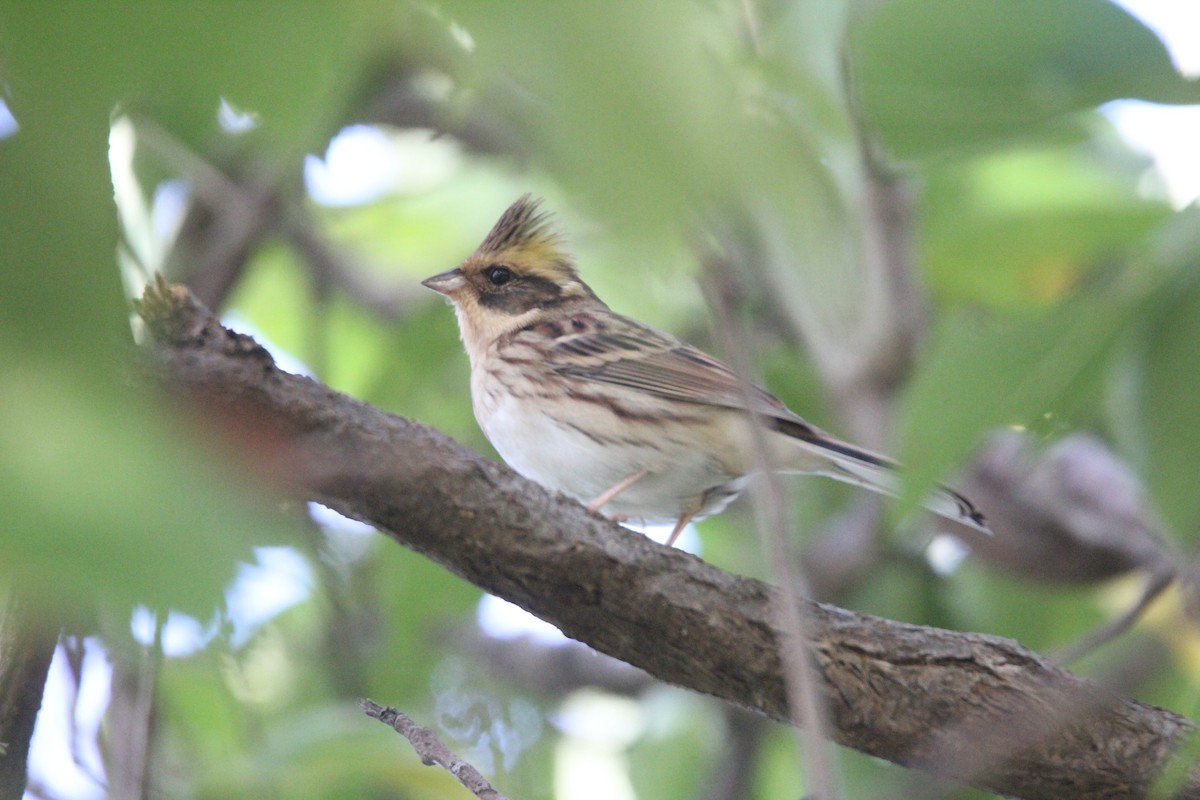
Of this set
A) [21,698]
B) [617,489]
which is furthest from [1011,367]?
[617,489]

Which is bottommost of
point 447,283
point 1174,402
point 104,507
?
point 104,507

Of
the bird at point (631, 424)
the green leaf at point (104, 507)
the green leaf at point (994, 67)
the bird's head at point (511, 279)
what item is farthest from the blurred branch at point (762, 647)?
the bird's head at point (511, 279)

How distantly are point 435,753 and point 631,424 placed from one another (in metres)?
2.60

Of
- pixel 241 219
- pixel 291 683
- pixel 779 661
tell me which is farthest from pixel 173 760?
pixel 779 661

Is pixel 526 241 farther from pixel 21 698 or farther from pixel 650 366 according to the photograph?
pixel 21 698

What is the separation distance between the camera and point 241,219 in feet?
21.5

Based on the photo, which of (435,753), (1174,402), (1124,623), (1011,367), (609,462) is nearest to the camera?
(1174,402)

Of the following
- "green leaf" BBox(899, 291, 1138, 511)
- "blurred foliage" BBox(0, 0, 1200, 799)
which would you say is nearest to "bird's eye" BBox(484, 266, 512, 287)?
"blurred foliage" BBox(0, 0, 1200, 799)

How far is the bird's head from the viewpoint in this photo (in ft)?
21.2

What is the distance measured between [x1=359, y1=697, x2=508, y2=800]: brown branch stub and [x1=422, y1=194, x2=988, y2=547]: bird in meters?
1.96

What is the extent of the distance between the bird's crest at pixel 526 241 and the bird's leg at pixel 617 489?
1502mm

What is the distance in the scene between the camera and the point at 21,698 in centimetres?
263

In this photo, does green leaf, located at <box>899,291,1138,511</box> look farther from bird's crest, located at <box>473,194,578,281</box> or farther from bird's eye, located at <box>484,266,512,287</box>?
bird's eye, located at <box>484,266,512,287</box>

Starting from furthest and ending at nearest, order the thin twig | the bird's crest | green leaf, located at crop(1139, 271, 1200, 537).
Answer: the bird's crest → the thin twig → green leaf, located at crop(1139, 271, 1200, 537)
